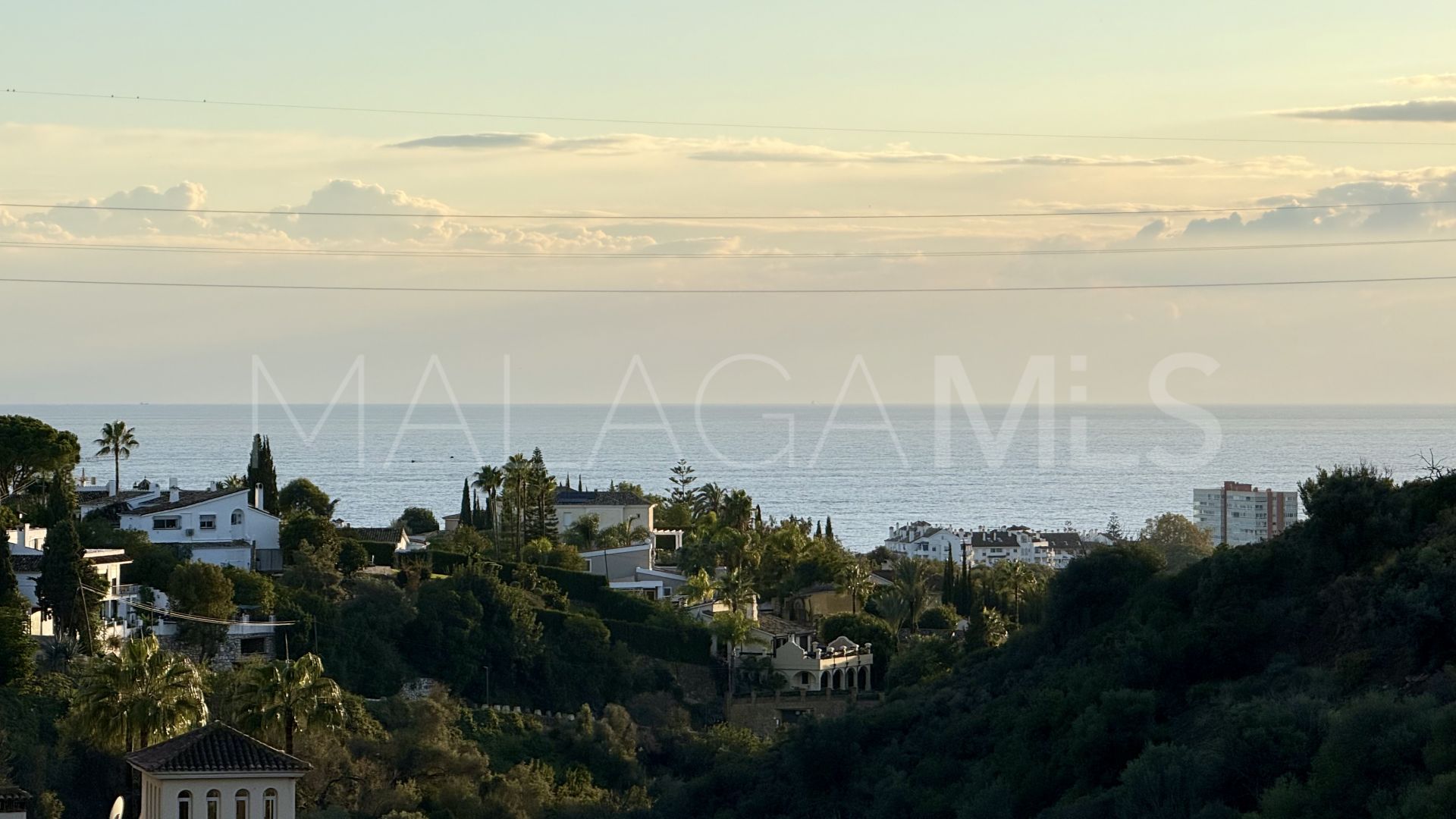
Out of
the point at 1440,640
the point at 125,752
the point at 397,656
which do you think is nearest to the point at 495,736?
the point at 397,656

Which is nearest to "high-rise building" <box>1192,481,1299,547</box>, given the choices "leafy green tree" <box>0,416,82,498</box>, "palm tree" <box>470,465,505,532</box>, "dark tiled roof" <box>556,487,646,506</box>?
"dark tiled roof" <box>556,487,646,506</box>

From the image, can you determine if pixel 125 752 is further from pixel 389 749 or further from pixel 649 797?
pixel 649 797

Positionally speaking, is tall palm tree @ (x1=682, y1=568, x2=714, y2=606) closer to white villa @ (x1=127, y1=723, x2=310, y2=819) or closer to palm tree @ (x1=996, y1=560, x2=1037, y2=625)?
→ palm tree @ (x1=996, y1=560, x2=1037, y2=625)

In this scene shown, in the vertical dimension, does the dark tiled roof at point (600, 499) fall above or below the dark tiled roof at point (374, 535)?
above

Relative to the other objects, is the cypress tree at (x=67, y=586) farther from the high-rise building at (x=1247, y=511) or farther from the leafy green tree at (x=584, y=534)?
the high-rise building at (x=1247, y=511)

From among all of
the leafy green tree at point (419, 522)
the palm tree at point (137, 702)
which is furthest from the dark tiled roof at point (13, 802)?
the leafy green tree at point (419, 522)

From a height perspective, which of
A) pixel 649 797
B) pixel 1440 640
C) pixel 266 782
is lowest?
pixel 649 797

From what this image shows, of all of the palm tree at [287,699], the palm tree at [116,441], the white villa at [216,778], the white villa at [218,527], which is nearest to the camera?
the white villa at [216,778]

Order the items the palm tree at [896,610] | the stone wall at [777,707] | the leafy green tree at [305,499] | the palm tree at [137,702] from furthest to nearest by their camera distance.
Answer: the leafy green tree at [305,499]
the palm tree at [896,610]
the stone wall at [777,707]
the palm tree at [137,702]

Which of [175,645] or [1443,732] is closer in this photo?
[1443,732]
